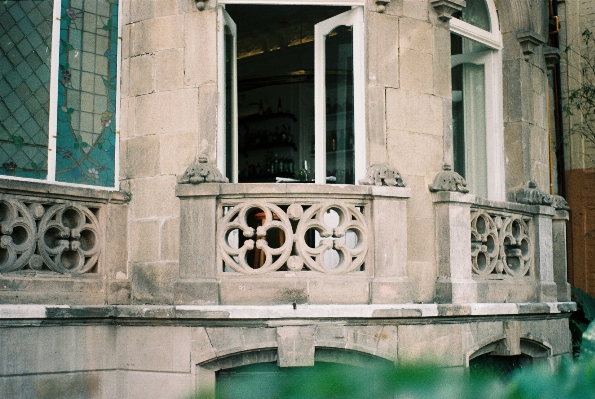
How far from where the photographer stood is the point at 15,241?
21.7 feet

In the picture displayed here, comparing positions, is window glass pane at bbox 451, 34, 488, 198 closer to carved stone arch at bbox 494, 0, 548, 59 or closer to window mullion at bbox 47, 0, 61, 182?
carved stone arch at bbox 494, 0, 548, 59

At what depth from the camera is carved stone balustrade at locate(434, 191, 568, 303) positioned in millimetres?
7406

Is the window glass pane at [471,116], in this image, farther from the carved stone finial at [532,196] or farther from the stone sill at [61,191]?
the stone sill at [61,191]

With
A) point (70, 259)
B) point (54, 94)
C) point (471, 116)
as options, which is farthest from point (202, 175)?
point (471, 116)

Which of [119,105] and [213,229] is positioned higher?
[119,105]

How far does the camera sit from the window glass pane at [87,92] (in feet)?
23.5

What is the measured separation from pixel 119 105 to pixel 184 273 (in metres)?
1.71

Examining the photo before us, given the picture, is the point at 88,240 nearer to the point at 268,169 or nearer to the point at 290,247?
the point at 290,247

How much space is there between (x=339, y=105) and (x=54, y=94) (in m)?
2.51

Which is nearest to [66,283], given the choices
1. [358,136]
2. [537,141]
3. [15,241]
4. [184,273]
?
[15,241]

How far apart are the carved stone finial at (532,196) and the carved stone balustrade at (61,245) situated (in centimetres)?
408

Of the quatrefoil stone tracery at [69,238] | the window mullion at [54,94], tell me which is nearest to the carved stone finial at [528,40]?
the window mullion at [54,94]

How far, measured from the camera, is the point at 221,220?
6809 mm

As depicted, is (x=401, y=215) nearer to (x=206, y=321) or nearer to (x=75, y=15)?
(x=206, y=321)
